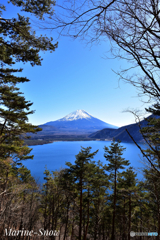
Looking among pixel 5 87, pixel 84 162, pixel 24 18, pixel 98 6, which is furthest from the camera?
pixel 84 162

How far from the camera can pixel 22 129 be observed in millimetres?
7914

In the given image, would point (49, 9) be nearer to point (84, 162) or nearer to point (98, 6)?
point (98, 6)

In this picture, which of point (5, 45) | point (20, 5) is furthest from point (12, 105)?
point (20, 5)

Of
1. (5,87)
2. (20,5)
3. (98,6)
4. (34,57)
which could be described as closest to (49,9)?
(20,5)

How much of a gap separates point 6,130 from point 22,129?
89 centimetres

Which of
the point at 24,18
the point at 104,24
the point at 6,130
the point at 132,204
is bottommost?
the point at 132,204

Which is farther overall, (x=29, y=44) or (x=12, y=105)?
(x=12, y=105)

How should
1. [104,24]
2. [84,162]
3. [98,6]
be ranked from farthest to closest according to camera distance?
[84,162], [104,24], [98,6]

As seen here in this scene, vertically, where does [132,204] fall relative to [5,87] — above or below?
below

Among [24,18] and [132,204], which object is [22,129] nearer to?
[24,18]

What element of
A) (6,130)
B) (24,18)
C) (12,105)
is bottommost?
(6,130)

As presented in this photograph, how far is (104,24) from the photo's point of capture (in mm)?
1731

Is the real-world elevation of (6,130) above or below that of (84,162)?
above

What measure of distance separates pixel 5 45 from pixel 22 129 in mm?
4869
